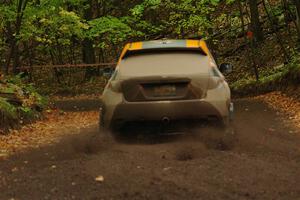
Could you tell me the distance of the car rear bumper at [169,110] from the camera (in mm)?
8258

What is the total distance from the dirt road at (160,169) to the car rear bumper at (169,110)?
470 millimetres

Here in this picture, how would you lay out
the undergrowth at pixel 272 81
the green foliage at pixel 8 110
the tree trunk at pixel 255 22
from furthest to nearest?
the tree trunk at pixel 255 22
the undergrowth at pixel 272 81
the green foliage at pixel 8 110

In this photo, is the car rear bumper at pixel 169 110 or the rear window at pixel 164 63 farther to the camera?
the rear window at pixel 164 63

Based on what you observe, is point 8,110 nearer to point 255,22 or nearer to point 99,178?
point 99,178

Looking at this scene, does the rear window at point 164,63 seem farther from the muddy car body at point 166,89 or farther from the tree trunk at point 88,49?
the tree trunk at point 88,49

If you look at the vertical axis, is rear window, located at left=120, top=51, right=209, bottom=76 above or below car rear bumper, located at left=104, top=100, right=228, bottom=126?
above

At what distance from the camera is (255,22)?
27531 millimetres

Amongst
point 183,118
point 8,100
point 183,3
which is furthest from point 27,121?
point 183,3

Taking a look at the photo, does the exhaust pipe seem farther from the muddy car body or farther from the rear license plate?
the rear license plate

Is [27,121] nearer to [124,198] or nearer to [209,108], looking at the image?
[209,108]

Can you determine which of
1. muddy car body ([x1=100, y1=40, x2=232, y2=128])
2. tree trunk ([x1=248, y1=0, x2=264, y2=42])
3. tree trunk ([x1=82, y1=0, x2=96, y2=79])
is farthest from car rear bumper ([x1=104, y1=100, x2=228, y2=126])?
tree trunk ([x1=82, y1=0, x2=96, y2=79])

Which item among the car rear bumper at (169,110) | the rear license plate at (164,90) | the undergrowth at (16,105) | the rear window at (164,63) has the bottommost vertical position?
the undergrowth at (16,105)

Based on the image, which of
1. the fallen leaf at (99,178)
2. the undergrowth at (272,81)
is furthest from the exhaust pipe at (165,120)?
the undergrowth at (272,81)

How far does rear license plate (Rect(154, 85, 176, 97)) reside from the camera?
8.30m
